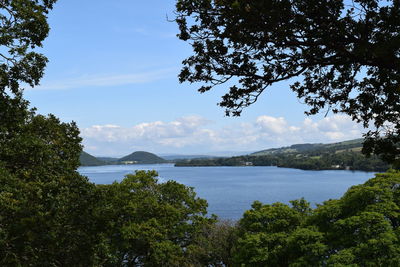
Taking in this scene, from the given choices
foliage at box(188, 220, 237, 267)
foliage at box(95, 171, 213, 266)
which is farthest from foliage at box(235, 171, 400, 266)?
foliage at box(95, 171, 213, 266)

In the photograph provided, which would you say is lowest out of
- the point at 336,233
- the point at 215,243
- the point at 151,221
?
the point at 215,243

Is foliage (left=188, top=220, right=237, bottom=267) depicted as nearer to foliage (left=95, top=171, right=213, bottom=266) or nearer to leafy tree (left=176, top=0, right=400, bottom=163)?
foliage (left=95, top=171, right=213, bottom=266)

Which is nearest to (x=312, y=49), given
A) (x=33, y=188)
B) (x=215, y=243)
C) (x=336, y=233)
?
(x=33, y=188)

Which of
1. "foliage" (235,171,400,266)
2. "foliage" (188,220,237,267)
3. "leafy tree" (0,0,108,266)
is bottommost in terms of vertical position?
"foliage" (188,220,237,267)

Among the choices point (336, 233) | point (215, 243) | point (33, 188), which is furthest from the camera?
point (215, 243)

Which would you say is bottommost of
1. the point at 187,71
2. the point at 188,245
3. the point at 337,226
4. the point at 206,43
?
the point at 188,245

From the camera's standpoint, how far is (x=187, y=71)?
8.41 metres

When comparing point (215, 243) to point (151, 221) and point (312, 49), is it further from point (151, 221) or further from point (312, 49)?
point (312, 49)

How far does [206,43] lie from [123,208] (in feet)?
57.8

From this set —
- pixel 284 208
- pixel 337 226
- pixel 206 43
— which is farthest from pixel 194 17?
pixel 284 208

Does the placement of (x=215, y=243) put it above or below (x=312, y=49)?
below

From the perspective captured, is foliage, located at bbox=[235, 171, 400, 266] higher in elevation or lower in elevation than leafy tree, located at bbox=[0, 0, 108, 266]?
lower

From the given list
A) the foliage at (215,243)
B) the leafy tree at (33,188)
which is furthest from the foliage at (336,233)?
the leafy tree at (33,188)

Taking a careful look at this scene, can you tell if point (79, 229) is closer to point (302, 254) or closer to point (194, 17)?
point (194, 17)
